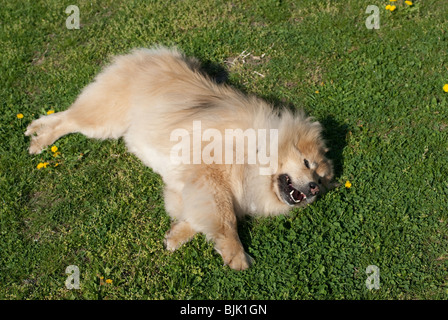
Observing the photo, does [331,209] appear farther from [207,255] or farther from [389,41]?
[389,41]

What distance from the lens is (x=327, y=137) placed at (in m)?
5.34

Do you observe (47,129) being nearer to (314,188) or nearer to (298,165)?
(298,165)

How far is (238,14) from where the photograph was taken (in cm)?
686

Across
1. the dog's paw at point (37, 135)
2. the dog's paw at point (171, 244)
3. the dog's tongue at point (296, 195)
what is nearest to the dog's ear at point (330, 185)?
the dog's tongue at point (296, 195)

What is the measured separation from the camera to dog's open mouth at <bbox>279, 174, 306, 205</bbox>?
14.3 feet

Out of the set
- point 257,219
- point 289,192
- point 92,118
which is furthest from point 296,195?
point 92,118

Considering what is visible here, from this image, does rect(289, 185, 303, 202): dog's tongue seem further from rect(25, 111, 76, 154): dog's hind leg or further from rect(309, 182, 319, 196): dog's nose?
rect(25, 111, 76, 154): dog's hind leg

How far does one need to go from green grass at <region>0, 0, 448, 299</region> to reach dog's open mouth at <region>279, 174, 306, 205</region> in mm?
230

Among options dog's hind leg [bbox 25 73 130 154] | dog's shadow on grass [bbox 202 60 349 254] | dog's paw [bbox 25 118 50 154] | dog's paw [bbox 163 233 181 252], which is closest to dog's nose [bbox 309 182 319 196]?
dog's shadow on grass [bbox 202 60 349 254]

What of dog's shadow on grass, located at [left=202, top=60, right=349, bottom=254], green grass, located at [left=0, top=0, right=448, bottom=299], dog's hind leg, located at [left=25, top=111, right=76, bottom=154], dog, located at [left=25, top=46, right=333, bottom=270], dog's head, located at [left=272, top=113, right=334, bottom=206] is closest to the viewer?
green grass, located at [left=0, top=0, right=448, bottom=299]

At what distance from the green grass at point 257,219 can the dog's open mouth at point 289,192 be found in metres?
0.23

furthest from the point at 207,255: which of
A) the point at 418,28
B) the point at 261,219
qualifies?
the point at 418,28

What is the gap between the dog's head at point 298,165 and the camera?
171 inches
